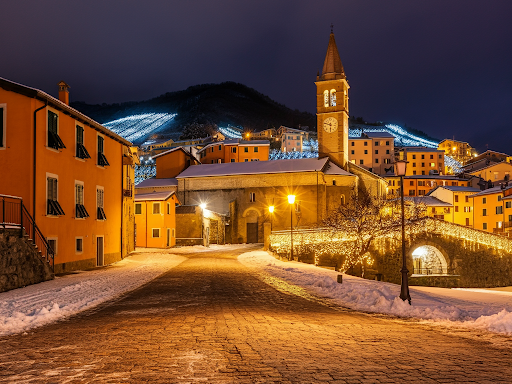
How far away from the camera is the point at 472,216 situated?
230 ft

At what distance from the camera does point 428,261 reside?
38531 mm

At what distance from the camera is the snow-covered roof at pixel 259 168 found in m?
59.6

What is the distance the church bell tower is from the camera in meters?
63.1

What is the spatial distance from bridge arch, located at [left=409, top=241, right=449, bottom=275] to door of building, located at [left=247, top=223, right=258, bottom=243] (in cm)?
2478

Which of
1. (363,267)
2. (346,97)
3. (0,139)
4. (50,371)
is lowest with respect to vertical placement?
(363,267)

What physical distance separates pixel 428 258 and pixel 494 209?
100ft

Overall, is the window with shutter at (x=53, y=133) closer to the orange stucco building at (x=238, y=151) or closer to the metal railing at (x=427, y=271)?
the metal railing at (x=427, y=271)

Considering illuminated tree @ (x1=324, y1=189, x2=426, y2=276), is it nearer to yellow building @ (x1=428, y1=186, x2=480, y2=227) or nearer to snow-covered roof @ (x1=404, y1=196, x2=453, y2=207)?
snow-covered roof @ (x1=404, y1=196, x2=453, y2=207)

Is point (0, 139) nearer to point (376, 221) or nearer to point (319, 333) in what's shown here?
point (319, 333)

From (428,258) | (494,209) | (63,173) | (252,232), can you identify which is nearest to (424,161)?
(494,209)

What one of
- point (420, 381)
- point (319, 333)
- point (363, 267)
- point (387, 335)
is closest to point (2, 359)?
point (319, 333)

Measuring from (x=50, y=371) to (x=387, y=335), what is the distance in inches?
233

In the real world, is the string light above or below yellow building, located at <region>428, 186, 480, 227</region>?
below

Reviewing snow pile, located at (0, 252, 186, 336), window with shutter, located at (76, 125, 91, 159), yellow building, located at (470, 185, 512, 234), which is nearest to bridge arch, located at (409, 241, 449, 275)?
yellow building, located at (470, 185, 512, 234)
